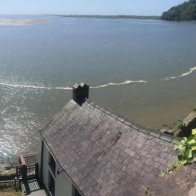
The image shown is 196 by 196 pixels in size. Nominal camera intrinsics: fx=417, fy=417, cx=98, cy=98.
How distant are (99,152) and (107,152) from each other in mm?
424

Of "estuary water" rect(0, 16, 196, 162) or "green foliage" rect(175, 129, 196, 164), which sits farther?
"estuary water" rect(0, 16, 196, 162)

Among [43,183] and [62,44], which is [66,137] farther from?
[62,44]

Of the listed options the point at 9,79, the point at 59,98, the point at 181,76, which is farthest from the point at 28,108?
the point at 181,76

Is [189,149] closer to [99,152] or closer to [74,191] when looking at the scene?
[99,152]

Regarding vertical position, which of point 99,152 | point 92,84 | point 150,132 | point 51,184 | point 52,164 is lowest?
point 92,84

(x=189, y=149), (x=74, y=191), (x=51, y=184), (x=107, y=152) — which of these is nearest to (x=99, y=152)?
(x=107, y=152)

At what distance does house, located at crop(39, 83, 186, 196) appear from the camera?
14.5 m

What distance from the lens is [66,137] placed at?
19.2 meters

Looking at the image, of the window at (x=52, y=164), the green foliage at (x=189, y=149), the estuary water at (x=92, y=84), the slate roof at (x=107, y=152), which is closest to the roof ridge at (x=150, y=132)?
the slate roof at (x=107, y=152)

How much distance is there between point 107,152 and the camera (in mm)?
16469

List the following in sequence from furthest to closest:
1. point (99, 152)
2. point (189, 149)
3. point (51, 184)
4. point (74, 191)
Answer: point (51, 184), point (74, 191), point (99, 152), point (189, 149)

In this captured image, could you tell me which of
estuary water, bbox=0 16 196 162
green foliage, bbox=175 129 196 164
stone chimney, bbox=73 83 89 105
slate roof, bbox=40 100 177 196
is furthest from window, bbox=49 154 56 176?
green foliage, bbox=175 129 196 164

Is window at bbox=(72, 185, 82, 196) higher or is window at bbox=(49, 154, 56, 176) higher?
window at bbox=(72, 185, 82, 196)

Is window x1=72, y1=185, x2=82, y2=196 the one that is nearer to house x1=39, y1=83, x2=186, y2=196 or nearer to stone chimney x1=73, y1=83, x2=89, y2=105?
house x1=39, y1=83, x2=186, y2=196
